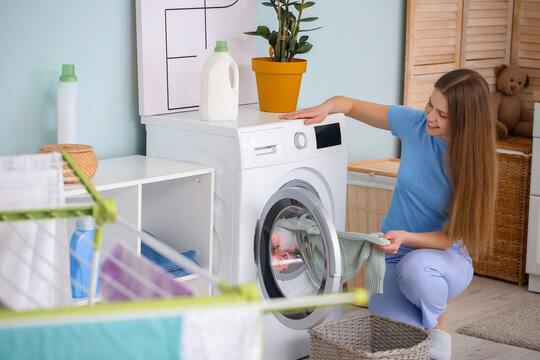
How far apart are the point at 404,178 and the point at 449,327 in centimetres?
79

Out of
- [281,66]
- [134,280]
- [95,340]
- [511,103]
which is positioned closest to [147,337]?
[95,340]

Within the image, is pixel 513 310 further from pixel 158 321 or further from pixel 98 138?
pixel 158 321

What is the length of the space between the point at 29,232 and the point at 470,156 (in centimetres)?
141

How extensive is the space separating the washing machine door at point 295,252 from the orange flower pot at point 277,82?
33 cm

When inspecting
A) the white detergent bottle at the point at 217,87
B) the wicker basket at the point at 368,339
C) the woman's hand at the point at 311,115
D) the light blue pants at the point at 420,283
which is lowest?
the wicker basket at the point at 368,339

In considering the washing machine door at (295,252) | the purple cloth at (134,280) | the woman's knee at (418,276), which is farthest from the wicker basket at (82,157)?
the woman's knee at (418,276)

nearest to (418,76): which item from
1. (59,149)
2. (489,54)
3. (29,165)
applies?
(489,54)

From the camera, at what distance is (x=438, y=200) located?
8.30ft

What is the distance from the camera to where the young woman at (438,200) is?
7.86 ft

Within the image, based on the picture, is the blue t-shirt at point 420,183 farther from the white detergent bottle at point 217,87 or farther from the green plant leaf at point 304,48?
the white detergent bottle at point 217,87

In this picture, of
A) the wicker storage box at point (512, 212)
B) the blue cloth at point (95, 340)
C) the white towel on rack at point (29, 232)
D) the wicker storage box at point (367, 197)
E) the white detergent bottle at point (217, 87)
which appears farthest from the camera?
the wicker storage box at point (512, 212)

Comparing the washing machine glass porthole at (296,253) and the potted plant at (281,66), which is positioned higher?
the potted plant at (281,66)

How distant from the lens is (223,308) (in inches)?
36.5

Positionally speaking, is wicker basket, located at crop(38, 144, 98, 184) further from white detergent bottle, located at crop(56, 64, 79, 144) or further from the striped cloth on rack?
the striped cloth on rack
